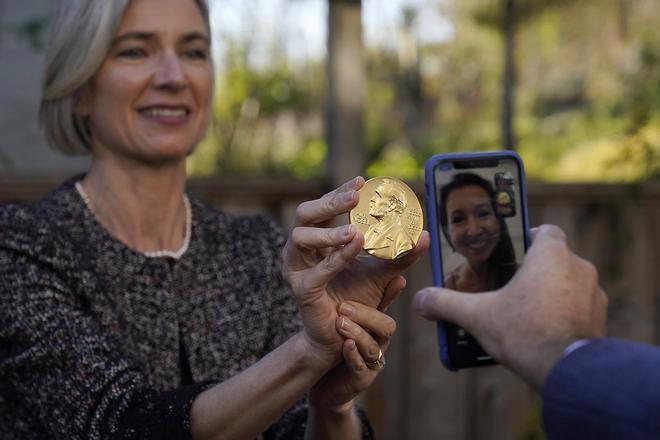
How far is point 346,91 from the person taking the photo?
12.7 feet

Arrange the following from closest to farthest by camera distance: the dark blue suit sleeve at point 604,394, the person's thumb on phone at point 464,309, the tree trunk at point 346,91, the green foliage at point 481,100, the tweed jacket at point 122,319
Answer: the dark blue suit sleeve at point 604,394 → the person's thumb on phone at point 464,309 → the tweed jacket at point 122,319 → the tree trunk at point 346,91 → the green foliage at point 481,100

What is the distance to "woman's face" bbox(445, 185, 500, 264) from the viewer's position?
1576 millimetres

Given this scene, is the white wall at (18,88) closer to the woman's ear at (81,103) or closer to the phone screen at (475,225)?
the woman's ear at (81,103)

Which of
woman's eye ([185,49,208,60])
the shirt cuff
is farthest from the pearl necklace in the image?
the shirt cuff

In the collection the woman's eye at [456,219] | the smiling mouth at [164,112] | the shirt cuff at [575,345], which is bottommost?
the shirt cuff at [575,345]

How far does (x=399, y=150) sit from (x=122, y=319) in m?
4.30

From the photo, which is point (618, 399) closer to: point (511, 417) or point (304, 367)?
point (304, 367)

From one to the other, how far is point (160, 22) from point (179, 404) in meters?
0.96

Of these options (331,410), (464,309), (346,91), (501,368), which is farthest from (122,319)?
(501,368)

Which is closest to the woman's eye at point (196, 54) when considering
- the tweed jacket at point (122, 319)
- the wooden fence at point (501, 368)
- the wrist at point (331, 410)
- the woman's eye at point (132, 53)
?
the woman's eye at point (132, 53)

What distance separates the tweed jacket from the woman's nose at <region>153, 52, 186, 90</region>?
0.33m

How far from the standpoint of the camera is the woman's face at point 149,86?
7.61ft

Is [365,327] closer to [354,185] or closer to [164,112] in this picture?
[354,185]

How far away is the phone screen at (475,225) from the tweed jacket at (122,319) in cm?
58
